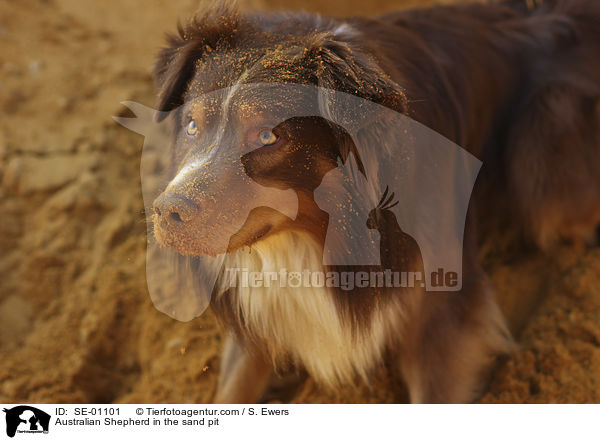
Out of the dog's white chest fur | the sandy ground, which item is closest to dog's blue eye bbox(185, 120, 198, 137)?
the dog's white chest fur

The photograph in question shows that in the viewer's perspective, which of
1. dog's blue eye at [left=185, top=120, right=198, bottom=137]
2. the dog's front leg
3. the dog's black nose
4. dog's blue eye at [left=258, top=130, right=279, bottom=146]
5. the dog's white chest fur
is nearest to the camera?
the dog's black nose

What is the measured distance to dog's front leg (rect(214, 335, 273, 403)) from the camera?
2.51 meters

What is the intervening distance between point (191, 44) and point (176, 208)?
24.9 inches

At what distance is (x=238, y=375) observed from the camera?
8.28 ft

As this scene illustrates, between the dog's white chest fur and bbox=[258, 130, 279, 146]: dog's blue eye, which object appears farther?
the dog's white chest fur

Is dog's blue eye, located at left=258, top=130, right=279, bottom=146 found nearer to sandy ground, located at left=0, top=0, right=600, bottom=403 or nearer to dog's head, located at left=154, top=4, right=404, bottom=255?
dog's head, located at left=154, top=4, right=404, bottom=255

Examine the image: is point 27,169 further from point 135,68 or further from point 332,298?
point 332,298

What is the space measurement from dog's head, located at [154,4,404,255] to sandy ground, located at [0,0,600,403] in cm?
71

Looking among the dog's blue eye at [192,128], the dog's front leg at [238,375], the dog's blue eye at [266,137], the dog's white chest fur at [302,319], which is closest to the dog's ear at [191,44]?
the dog's blue eye at [192,128]
